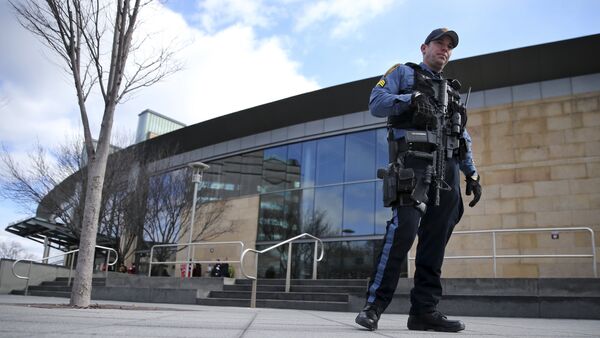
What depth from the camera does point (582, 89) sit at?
47.5ft

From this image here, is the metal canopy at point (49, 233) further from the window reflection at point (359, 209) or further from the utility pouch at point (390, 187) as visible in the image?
the utility pouch at point (390, 187)

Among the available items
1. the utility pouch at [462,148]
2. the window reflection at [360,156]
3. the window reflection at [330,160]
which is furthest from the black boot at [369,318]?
the window reflection at [330,160]

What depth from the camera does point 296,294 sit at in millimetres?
10516

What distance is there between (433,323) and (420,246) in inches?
23.1

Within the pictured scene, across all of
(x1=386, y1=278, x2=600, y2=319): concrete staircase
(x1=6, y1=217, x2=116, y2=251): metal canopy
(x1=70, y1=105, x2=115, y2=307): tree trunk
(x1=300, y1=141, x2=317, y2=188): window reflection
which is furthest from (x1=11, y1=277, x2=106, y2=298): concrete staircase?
(x1=386, y1=278, x2=600, y2=319): concrete staircase

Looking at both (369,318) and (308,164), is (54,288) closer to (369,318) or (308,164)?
(308,164)

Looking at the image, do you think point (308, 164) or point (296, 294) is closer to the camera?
point (296, 294)

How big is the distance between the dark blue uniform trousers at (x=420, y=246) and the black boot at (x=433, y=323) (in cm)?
5

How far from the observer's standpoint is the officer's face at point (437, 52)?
12.2ft

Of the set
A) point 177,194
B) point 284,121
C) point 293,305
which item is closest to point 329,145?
point 284,121

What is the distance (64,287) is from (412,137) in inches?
579

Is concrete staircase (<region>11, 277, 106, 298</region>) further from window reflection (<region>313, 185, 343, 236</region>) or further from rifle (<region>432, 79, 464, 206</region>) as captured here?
rifle (<region>432, 79, 464, 206</region>)

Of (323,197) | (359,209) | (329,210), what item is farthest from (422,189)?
(323,197)

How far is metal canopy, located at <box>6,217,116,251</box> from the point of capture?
2226 cm
